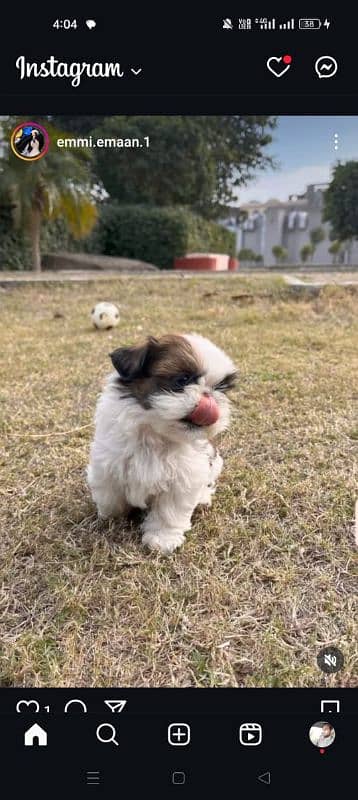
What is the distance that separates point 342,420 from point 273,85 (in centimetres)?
151

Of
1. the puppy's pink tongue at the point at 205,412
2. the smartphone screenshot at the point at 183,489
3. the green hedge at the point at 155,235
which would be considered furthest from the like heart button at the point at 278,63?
the green hedge at the point at 155,235

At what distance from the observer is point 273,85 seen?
3.94ft

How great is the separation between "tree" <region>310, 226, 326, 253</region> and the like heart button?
0.55 meters

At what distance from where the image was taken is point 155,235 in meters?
3.20

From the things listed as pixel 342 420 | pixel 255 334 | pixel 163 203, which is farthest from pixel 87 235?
pixel 342 420

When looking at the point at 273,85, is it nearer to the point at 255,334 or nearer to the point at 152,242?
the point at 152,242

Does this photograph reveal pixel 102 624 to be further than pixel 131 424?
No

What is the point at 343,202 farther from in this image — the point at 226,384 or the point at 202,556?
the point at 202,556
